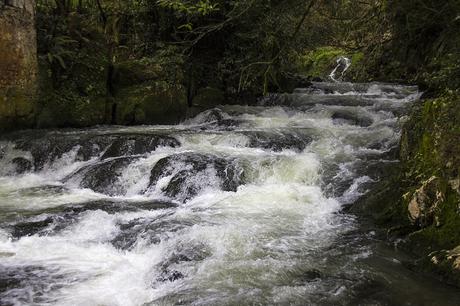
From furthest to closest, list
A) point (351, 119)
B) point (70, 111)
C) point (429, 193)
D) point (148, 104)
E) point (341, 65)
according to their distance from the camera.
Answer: point (341, 65) < point (148, 104) < point (351, 119) < point (70, 111) < point (429, 193)

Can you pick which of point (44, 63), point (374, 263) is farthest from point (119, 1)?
point (374, 263)

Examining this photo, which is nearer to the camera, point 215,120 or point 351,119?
point 351,119

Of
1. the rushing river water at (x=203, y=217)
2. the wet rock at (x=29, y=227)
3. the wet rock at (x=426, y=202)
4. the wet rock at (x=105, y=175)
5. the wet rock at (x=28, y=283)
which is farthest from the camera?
the wet rock at (x=105, y=175)

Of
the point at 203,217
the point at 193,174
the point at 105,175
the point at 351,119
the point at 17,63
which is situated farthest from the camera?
the point at 351,119

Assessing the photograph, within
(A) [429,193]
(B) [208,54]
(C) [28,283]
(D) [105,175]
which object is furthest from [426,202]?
(B) [208,54]

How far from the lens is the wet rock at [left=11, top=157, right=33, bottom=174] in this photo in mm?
9117

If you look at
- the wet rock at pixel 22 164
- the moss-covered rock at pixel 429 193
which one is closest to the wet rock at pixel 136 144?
the wet rock at pixel 22 164

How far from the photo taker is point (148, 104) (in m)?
12.2

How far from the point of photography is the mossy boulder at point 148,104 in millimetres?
12047

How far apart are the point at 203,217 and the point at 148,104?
6.57 m

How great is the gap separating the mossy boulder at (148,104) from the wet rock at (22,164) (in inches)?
124

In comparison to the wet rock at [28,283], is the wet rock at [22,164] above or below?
above

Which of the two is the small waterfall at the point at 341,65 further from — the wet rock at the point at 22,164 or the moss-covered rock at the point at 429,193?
the moss-covered rock at the point at 429,193

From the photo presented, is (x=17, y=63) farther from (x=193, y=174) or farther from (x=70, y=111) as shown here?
(x=193, y=174)
